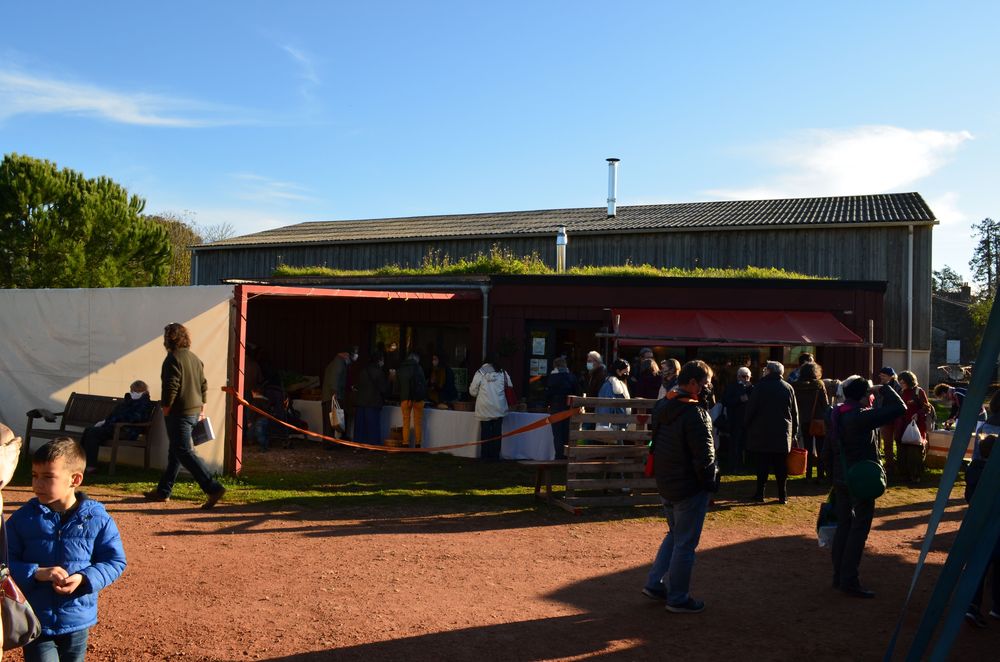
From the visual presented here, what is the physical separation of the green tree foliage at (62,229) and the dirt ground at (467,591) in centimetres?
1791

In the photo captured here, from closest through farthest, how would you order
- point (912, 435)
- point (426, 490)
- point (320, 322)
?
point (426, 490), point (912, 435), point (320, 322)

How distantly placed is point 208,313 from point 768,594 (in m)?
7.15

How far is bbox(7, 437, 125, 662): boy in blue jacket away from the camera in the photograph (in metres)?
3.35

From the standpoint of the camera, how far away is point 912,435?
11.3 meters

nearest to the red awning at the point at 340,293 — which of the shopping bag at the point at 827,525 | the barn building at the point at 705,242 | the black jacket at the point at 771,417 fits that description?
the barn building at the point at 705,242

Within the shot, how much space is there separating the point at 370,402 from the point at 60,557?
402 inches

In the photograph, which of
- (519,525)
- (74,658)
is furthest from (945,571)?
(519,525)

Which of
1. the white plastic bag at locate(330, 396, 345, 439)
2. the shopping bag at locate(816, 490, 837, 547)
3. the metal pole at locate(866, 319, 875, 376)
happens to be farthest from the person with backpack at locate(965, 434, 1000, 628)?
the white plastic bag at locate(330, 396, 345, 439)

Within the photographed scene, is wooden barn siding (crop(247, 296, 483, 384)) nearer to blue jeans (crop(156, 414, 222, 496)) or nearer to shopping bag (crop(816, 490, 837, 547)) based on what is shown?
blue jeans (crop(156, 414, 222, 496))

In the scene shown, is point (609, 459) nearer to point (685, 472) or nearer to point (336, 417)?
point (685, 472)

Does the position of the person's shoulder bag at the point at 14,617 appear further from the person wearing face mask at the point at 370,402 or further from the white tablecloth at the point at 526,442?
the person wearing face mask at the point at 370,402

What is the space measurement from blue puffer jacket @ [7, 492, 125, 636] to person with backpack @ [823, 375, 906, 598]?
4811 millimetres

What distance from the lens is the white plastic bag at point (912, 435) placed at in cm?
1124

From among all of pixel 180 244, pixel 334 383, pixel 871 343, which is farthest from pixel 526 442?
pixel 180 244
